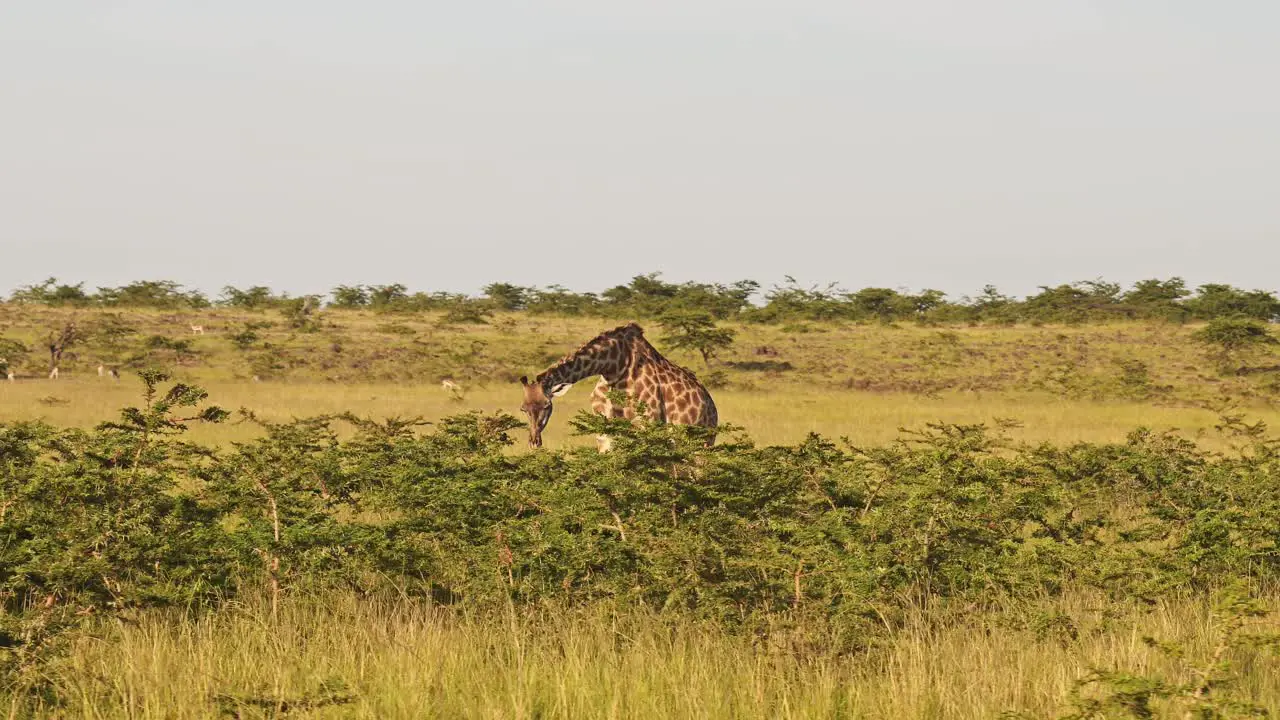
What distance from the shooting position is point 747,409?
3016 centimetres

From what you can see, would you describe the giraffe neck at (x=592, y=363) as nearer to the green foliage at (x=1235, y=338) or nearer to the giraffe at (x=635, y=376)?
the giraffe at (x=635, y=376)

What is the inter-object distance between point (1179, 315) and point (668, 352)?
33.5 m

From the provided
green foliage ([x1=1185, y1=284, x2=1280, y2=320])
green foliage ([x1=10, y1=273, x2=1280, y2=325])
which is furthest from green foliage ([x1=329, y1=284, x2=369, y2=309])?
green foliage ([x1=1185, y1=284, x2=1280, y2=320])

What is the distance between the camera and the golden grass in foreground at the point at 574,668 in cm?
579

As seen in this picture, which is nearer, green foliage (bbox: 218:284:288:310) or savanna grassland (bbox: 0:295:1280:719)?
savanna grassland (bbox: 0:295:1280:719)

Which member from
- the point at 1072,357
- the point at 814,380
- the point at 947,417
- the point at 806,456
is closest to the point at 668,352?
the point at 814,380

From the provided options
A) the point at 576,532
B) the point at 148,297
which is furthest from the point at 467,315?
the point at 576,532

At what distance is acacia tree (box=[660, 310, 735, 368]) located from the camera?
4612 centimetres

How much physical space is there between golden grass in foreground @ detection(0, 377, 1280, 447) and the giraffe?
494 centimetres

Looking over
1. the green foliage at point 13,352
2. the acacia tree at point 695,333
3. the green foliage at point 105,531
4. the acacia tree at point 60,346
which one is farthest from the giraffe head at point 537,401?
the acacia tree at point 695,333

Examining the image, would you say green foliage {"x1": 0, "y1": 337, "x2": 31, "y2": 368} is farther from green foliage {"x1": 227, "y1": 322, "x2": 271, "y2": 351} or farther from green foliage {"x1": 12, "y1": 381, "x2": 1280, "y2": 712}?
green foliage {"x1": 12, "y1": 381, "x2": 1280, "y2": 712}

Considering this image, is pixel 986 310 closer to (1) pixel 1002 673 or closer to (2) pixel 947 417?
Answer: (2) pixel 947 417

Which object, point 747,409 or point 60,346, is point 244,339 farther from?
point 747,409

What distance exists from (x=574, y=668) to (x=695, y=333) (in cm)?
4006
